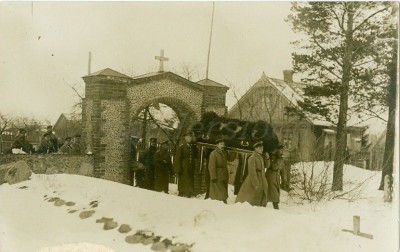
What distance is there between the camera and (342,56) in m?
6.45

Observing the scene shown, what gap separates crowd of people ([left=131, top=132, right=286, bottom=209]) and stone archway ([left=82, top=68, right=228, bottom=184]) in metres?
0.30

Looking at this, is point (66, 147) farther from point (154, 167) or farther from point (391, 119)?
point (391, 119)

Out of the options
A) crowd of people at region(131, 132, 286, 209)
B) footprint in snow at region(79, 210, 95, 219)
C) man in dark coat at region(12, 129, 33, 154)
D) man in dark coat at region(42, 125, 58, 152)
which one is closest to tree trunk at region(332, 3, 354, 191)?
crowd of people at region(131, 132, 286, 209)

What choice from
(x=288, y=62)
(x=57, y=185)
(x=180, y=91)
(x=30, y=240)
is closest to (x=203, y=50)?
(x=180, y=91)

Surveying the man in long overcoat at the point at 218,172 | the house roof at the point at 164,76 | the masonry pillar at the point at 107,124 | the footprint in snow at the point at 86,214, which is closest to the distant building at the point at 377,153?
the man in long overcoat at the point at 218,172

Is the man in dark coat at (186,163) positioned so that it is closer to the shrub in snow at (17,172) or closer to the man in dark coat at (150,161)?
the man in dark coat at (150,161)

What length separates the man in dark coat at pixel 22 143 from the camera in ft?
21.4

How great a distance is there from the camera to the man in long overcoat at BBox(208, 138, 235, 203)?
21.7ft

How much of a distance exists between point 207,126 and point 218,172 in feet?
2.48

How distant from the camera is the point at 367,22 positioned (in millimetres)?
6320

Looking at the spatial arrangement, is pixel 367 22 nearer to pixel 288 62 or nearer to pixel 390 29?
pixel 390 29

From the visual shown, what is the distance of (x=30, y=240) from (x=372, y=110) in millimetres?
5620

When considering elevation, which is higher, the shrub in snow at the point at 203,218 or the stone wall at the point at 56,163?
the stone wall at the point at 56,163

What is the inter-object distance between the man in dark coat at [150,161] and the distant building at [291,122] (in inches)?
55.8
